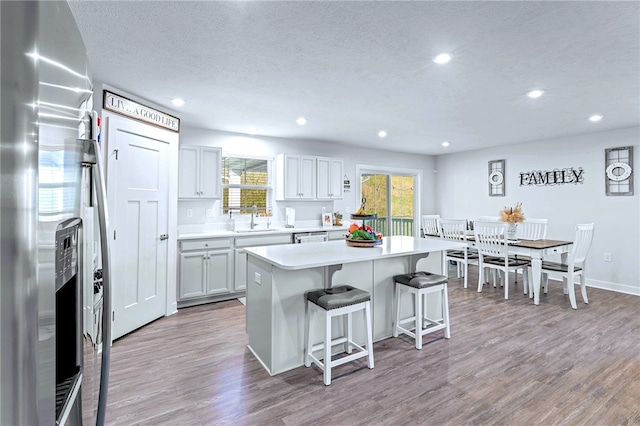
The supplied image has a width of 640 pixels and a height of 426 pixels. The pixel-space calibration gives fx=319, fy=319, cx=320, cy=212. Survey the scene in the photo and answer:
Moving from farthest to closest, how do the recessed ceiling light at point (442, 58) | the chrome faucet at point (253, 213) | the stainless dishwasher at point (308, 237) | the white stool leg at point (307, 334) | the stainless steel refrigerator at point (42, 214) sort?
the chrome faucet at point (253, 213) → the stainless dishwasher at point (308, 237) → the white stool leg at point (307, 334) → the recessed ceiling light at point (442, 58) → the stainless steel refrigerator at point (42, 214)

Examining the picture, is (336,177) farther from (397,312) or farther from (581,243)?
Result: (581,243)

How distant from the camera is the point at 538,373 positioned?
2502 mm

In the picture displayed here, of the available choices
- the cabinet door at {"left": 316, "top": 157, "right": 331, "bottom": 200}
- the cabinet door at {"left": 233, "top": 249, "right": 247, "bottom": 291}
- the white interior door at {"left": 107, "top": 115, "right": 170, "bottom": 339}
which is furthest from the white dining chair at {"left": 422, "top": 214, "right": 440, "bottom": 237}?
the white interior door at {"left": 107, "top": 115, "right": 170, "bottom": 339}

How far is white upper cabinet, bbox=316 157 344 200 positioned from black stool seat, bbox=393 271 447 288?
276 centimetres

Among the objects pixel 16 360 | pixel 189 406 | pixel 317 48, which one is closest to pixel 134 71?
pixel 317 48

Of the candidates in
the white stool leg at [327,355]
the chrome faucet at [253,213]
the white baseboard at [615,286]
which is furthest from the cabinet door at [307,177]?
the white baseboard at [615,286]

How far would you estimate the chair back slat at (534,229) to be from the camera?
5.21 m

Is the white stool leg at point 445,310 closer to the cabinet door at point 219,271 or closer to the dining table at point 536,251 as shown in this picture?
the dining table at point 536,251

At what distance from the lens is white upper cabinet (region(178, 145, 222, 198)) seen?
4285 mm

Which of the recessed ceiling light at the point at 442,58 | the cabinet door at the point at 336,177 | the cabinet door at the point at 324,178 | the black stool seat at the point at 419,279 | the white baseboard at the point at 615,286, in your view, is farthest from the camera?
the cabinet door at the point at 336,177

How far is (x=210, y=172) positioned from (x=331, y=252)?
8.21 feet

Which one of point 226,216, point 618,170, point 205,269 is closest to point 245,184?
point 226,216

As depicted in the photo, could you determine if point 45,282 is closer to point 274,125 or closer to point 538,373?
point 538,373

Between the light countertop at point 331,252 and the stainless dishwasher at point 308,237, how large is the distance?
1.59 meters
